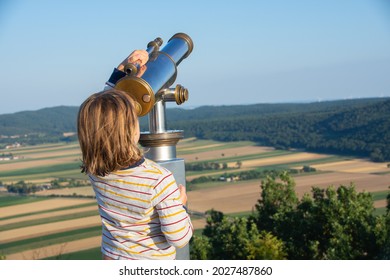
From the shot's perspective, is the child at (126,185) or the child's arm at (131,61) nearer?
the child at (126,185)

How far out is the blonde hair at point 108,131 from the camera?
4.21 ft

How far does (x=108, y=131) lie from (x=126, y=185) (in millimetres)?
160

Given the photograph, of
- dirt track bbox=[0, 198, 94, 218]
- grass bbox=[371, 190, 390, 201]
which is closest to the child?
grass bbox=[371, 190, 390, 201]

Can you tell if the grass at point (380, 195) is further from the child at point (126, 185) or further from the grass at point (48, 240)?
the child at point (126, 185)

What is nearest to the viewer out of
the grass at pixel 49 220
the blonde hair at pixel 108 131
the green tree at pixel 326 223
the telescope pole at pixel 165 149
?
the blonde hair at pixel 108 131

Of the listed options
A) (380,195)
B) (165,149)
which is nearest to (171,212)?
(165,149)

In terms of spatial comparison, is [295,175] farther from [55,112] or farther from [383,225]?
[55,112]

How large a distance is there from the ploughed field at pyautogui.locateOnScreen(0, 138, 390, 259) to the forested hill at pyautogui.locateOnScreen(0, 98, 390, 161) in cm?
199

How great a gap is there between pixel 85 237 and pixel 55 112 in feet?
154

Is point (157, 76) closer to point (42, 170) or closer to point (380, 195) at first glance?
point (380, 195)

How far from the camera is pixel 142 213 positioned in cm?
136

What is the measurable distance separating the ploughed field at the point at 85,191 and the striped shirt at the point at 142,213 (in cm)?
908

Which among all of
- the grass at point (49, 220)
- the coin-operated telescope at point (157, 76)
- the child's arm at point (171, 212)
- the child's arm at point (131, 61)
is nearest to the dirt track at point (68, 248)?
the grass at point (49, 220)
